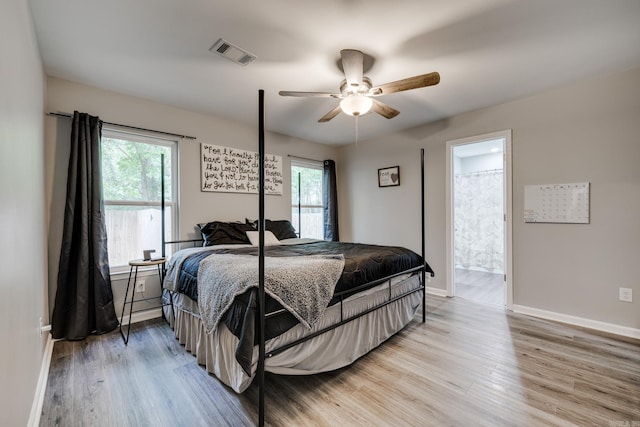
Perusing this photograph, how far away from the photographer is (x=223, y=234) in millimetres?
→ 3141

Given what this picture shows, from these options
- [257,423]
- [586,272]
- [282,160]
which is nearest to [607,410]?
[586,272]

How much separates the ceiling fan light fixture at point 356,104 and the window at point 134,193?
219 cm

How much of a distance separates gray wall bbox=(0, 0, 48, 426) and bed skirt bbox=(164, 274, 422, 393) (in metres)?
0.88

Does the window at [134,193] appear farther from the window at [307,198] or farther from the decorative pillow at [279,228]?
the window at [307,198]

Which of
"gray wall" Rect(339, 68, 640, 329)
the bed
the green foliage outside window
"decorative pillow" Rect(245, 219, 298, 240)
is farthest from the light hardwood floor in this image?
"decorative pillow" Rect(245, 219, 298, 240)

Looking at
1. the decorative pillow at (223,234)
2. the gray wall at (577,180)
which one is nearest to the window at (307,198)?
the decorative pillow at (223,234)

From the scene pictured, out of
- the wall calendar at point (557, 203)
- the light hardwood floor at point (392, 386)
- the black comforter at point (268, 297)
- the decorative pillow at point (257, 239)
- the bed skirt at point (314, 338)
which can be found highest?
the wall calendar at point (557, 203)

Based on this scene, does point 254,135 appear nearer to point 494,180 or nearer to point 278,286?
point 278,286

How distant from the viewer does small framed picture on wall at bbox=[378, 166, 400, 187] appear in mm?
4276

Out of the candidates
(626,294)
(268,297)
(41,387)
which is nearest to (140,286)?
(41,387)

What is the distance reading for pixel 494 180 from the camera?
16.8 feet

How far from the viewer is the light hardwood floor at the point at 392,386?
60.1 inches

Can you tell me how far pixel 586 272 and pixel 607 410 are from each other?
5.38 feet

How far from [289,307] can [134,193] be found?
2.43 metres
